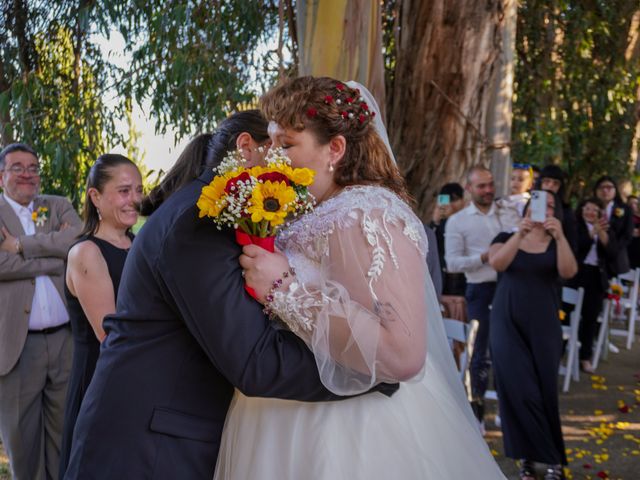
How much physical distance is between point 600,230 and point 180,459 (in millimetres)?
7476

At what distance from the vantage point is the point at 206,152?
254cm

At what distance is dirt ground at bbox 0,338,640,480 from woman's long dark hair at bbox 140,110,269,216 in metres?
3.79

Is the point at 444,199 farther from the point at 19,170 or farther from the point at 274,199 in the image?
the point at 274,199

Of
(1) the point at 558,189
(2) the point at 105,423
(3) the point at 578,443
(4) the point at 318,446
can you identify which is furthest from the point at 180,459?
(3) the point at 578,443

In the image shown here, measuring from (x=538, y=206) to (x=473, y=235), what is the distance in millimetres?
1826

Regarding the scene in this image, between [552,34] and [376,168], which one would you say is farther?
[552,34]

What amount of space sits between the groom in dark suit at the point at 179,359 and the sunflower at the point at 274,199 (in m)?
0.17

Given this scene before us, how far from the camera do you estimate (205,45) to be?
25.3ft

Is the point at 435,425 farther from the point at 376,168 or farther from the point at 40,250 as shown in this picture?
the point at 40,250

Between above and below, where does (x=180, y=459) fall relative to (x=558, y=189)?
below

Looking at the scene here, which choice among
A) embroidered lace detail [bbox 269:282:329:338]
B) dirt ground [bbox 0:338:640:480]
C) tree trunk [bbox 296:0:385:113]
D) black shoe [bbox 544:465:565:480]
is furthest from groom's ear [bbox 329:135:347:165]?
dirt ground [bbox 0:338:640:480]

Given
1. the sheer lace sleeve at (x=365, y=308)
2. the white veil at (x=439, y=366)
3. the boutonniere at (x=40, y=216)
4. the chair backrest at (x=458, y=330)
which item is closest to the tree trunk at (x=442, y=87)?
the chair backrest at (x=458, y=330)

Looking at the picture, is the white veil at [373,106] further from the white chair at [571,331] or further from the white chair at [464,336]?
the white chair at [571,331]

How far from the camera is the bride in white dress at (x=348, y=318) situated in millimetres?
2021
